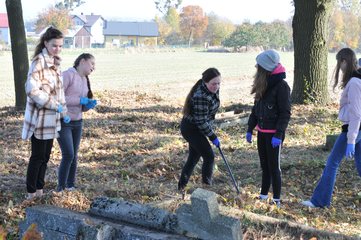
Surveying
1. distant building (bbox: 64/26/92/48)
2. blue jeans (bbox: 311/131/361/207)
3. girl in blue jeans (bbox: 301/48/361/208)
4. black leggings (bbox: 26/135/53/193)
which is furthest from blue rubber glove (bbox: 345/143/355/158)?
distant building (bbox: 64/26/92/48)

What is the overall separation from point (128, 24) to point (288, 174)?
136710 mm

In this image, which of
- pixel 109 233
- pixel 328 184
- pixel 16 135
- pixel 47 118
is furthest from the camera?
pixel 16 135

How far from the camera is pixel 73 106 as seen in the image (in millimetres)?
6367

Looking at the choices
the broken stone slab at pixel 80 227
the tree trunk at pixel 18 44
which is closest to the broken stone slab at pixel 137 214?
the broken stone slab at pixel 80 227

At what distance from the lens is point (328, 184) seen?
630 cm

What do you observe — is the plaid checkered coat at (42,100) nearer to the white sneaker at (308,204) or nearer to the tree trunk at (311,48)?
the white sneaker at (308,204)

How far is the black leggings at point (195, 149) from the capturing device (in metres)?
6.61

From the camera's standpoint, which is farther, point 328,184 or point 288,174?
point 288,174

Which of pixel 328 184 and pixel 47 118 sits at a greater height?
pixel 47 118

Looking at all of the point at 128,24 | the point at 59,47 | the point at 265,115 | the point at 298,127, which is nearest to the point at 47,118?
the point at 59,47

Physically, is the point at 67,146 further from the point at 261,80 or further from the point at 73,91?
the point at 261,80

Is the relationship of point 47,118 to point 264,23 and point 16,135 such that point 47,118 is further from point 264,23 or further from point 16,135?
point 264,23

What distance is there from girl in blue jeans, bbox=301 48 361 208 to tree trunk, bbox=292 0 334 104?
8.48 m

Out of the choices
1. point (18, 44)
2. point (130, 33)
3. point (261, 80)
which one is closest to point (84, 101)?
point (261, 80)
